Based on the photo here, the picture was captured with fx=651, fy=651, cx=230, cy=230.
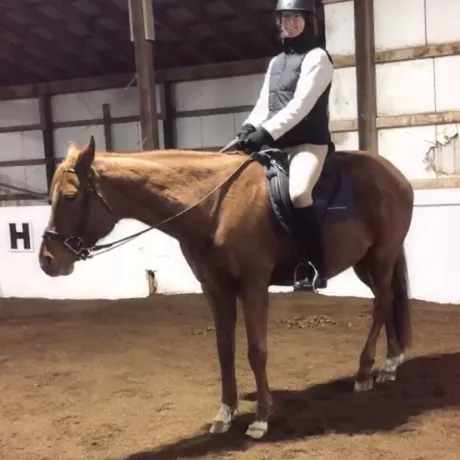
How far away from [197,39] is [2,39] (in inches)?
121

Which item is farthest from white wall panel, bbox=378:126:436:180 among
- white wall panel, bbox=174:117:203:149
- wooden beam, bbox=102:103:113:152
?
wooden beam, bbox=102:103:113:152

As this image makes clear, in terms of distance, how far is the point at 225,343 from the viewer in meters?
2.82

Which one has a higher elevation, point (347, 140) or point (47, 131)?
point (47, 131)

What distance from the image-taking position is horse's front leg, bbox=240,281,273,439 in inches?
104

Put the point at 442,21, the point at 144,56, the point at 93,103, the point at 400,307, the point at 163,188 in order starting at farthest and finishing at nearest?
the point at 93,103
the point at 144,56
the point at 442,21
the point at 400,307
the point at 163,188

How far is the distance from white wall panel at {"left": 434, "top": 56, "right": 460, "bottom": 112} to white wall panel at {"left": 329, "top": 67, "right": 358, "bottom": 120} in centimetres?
71

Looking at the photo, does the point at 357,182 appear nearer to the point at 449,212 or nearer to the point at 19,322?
the point at 449,212

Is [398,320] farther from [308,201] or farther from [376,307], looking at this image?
[308,201]

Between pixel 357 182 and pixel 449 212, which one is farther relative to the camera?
pixel 449 212

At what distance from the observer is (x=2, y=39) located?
9.81 m

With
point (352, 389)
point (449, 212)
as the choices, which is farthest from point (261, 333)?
point (449, 212)

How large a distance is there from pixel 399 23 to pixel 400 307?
318 centimetres

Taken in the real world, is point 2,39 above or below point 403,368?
above

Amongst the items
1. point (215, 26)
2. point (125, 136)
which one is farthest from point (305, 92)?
point (125, 136)
